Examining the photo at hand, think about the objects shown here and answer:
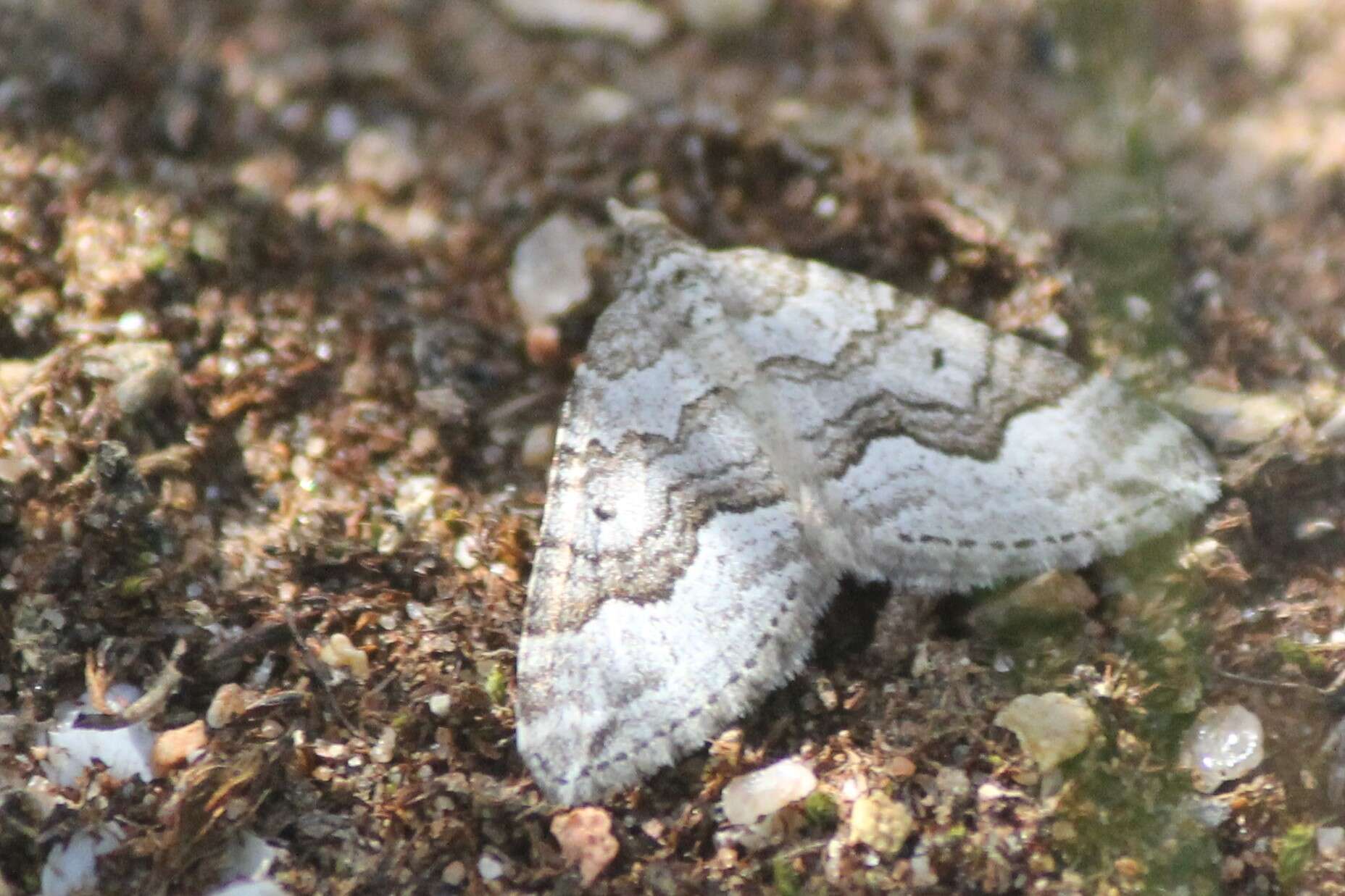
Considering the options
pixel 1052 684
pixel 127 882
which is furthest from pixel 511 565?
pixel 1052 684

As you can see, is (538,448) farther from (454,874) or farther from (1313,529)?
(1313,529)

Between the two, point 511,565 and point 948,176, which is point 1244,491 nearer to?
point 948,176

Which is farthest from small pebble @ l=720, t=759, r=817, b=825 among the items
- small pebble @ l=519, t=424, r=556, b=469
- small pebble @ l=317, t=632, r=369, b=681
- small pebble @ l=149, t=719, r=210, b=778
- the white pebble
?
the white pebble

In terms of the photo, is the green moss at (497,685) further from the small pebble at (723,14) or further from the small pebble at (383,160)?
the small pebble at (723,14)

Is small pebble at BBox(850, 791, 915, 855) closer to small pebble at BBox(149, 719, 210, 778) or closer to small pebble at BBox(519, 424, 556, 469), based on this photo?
small pebble at BBox(519, 424, 556, 469)

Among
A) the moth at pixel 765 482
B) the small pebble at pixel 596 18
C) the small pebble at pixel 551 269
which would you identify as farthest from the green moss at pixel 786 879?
the small pebble at pixel 596 18
